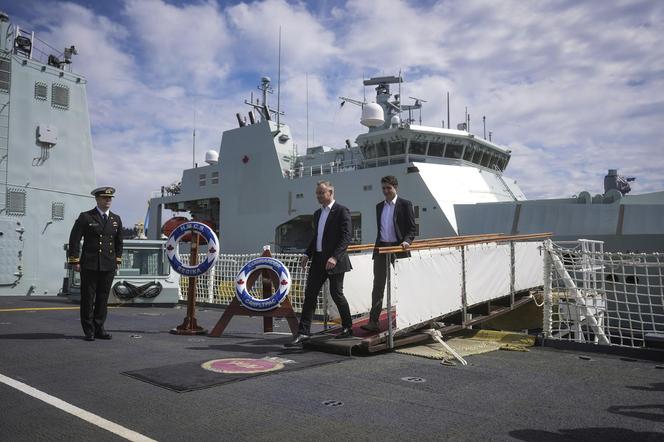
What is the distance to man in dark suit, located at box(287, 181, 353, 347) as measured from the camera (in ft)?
15.8

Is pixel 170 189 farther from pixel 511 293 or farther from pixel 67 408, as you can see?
pixel 67 408

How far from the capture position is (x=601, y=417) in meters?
2.69

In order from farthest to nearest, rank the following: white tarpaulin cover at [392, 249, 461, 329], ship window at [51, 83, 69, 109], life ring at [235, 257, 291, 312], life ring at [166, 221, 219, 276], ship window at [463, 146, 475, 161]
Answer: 1. ship window at [463, 146, 475, 161]
2. ship window at [51, 83, 69, 109]
3. life ring at [166, 221, 219, 276]
4. life ring at [235, 257, 291, 312]
5. white tarpaulin cover at [392, 249, 461, 329]

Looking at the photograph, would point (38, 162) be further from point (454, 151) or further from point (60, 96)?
point (454, 151)

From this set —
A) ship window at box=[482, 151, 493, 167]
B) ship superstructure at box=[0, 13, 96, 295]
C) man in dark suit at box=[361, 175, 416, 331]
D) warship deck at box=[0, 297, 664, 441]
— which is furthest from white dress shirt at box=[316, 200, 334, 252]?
ship window at box=[482, 151, 493, 167]

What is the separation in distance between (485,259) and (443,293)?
1.30 meters

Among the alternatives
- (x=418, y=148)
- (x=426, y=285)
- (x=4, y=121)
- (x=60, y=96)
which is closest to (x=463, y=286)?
(x=426, y=285)

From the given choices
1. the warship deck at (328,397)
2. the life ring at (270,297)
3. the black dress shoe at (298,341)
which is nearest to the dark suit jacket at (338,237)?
the black dress shoe at (298,341)

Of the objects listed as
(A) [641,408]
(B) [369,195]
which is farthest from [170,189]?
(A) [641,408]

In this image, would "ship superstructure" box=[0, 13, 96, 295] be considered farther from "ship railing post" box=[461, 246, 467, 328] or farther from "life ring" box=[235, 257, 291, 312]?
"ship railing post" box=[461, 246, 467, 328]

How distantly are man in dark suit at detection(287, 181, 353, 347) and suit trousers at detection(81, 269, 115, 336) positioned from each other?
2324 mm

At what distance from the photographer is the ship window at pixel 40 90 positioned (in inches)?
572

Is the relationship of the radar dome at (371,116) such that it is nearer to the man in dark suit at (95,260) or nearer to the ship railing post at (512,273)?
the ship railing post at (512,273)

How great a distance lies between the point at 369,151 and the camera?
17672mm
